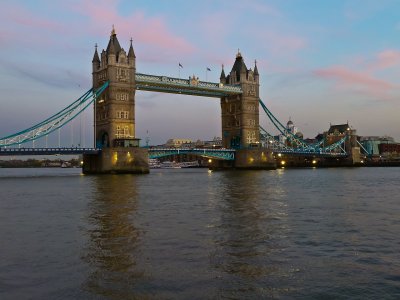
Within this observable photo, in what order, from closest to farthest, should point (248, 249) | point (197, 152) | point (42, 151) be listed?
1. point (248, 249)
2. point (42, 151)
3. point (197, 152)

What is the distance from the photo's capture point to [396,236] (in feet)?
53.0

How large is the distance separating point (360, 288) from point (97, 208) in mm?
18181

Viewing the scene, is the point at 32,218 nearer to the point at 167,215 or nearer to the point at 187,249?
the point at 167,215

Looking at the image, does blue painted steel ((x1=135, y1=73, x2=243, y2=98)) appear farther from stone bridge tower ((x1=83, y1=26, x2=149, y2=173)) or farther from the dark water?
the dark water

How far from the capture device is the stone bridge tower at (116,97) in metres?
78.4

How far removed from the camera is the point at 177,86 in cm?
8644

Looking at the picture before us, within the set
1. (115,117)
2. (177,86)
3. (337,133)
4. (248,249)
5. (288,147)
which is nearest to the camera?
(248,249)

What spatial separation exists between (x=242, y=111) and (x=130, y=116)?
1218 inches

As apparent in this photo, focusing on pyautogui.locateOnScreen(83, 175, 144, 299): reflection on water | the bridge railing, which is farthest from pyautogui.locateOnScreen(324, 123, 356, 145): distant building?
pyautogui.locateOnScreen(83, 175, 144, 299): reflection on water

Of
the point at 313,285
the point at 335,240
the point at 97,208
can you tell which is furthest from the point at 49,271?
the point at 97,208

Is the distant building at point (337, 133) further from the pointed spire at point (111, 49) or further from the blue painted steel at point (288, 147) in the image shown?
the pointed spire at point (111, 49)

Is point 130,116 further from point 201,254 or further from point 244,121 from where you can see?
point 201,254

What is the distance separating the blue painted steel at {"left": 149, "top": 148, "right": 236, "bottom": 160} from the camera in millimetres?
84938

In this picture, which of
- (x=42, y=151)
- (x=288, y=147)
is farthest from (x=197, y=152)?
(x=288, y=147)
